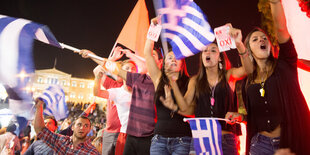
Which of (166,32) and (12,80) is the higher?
(166,32)

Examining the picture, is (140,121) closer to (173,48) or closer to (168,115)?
(168,115)

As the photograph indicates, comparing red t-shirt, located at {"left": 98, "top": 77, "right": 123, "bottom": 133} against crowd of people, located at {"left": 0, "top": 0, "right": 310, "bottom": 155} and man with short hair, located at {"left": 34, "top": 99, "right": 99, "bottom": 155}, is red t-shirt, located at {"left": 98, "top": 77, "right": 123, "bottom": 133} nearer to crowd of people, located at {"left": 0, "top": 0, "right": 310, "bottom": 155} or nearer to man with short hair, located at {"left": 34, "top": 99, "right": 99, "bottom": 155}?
crowd of people, located at {"left": 0, "top": 0, "right": 310, "bottom": 155}

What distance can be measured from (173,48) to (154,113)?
3.26 feet

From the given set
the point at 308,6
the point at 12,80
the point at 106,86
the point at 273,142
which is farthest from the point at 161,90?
the point at 106,86

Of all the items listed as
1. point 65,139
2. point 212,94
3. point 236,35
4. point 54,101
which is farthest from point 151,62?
point 54,101

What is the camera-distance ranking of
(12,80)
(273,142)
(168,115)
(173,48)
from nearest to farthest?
(273,142)
(12,80)
(168,115)
(173,48)

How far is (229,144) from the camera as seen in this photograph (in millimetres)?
2531

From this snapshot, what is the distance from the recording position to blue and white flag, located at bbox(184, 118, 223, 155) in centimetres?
249

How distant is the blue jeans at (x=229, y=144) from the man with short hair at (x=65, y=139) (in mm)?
2334

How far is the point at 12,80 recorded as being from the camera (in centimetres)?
258

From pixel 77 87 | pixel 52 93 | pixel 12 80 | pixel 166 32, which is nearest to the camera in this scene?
pixel 12 80

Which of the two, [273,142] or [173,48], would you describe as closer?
[273,142]

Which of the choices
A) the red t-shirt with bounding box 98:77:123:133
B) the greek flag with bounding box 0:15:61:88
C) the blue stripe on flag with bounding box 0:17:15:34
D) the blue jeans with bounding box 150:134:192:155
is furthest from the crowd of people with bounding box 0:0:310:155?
the blue stripe on flag with bounding box 0:17:15:34

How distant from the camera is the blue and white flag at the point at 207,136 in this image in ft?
8.17
